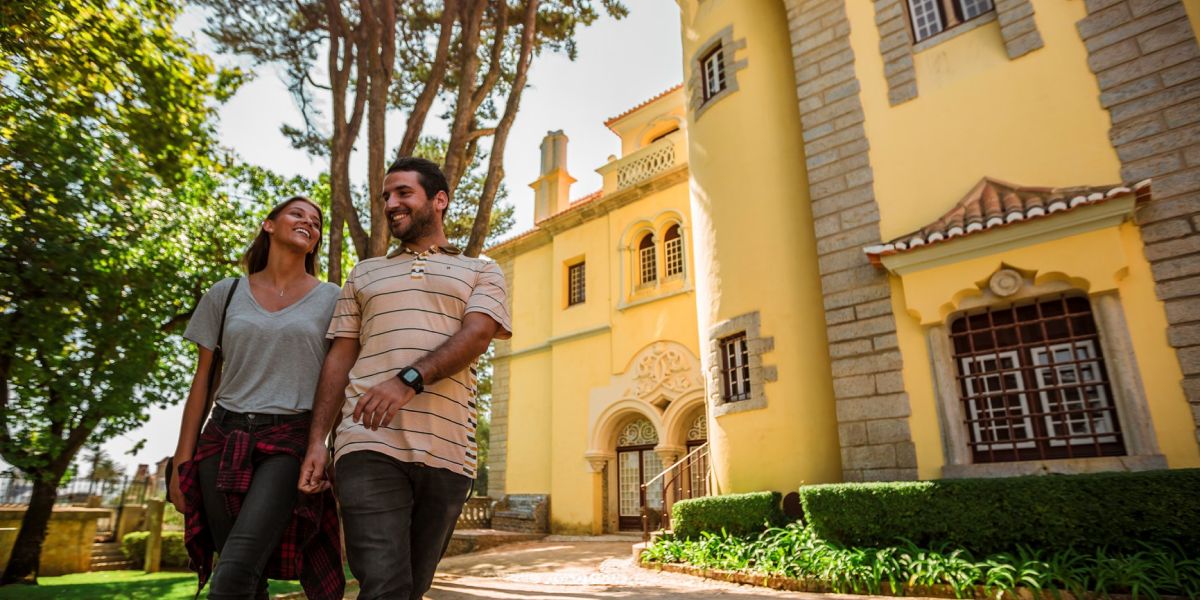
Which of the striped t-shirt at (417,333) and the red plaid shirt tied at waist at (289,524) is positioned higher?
the striped t-shirt at (417,333)

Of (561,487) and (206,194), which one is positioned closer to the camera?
(206,194)

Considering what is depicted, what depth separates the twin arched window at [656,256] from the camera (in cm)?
1567

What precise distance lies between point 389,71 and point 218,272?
619 centimetres

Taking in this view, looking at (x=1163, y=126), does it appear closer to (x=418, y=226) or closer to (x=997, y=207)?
(x=997, y=207)

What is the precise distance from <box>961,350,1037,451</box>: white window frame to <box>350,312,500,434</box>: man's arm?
6.74 metres

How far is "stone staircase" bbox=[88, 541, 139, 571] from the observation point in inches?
493

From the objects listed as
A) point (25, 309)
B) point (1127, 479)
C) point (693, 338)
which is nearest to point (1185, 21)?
point (1127, 479)

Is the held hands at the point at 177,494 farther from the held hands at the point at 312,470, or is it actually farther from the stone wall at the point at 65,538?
the stone wall at the point at 65,538

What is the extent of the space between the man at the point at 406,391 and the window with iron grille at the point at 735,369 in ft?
25.2

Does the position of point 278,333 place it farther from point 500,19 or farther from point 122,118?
point 122,118

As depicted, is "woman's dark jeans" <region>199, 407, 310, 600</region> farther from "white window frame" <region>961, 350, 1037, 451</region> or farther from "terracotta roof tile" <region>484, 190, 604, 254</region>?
"terracotta roof tile" <region>484, 190, 604, 254</region>

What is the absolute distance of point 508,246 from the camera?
20.3 meters

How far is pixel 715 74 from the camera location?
1143cm

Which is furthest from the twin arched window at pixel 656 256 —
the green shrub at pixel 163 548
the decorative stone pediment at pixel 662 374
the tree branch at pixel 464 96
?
the green shrub at pixel 163 548
